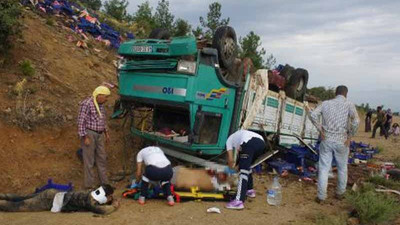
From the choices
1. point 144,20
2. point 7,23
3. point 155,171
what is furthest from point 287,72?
point 144,20

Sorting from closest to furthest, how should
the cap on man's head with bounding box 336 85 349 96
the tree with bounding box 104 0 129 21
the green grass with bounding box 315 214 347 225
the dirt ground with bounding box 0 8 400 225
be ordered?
1. the green grass with bounding box 315 214 347 225
2. the dirt ground with bounding box 0 8 400 225
3. the cap on man's head with bounding box 336 85 349 96
4. the tree with bounding box 104 0 129 21

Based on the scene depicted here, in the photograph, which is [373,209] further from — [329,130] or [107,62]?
[107,62]

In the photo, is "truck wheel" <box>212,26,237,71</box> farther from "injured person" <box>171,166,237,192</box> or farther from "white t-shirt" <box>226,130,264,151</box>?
"injured person" <box>171,166,237,192</box>

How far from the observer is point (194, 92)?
6.40 m

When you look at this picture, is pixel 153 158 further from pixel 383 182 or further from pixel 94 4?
pixel 94 4

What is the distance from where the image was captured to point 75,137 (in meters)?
8.45

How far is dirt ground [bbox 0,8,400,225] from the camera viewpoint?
5566 millimetres

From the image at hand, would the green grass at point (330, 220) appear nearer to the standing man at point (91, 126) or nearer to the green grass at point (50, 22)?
the standing man at point (91, 126)

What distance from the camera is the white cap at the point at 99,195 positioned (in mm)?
5641

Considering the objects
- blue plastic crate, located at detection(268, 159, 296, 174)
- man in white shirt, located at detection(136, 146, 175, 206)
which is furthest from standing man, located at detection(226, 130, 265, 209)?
blue plastic crate, located at detection(268, 159, 296, 174)

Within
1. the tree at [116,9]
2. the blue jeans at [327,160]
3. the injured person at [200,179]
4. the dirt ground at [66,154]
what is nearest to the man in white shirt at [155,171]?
the dirt ground at [66,154]

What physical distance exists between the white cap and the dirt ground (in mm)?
238

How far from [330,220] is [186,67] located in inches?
116

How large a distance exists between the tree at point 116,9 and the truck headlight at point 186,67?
850 inches
